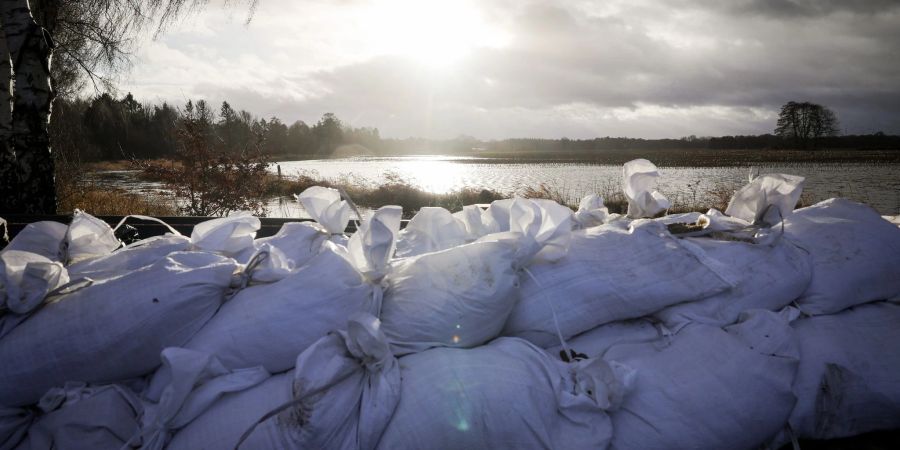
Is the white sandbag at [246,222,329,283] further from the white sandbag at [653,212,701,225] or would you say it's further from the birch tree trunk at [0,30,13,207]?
the birch tree trunk at [0,30,13,207]

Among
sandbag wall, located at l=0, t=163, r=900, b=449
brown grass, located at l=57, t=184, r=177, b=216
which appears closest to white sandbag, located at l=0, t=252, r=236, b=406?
sandbag wall, located at l=0, t=163, r=900, b=449

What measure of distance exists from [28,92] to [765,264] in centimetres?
619

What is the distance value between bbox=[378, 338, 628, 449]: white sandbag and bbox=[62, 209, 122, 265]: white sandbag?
1.42 meters

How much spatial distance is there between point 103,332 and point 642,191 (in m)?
2.03

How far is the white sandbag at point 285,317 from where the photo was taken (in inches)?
58.9

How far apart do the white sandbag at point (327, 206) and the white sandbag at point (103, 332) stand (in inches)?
24.1

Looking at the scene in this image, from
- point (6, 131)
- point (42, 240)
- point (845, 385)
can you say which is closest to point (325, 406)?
point (42, 240)

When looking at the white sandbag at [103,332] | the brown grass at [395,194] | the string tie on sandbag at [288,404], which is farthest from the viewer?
the brown grass at [395,194]

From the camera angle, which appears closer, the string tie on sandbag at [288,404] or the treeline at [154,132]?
the string tie on sandbag at [288,404]

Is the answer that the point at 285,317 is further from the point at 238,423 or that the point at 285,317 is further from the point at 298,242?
the point at 298,242

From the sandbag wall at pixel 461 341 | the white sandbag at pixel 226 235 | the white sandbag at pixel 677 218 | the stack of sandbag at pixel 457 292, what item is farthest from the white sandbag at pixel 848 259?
the white sandbag at pixel 226 235

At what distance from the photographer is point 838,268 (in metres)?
1.89

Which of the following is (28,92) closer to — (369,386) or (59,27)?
(59,27)

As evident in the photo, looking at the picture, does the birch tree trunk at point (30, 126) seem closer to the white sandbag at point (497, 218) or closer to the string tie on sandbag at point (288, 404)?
the white sandbag at point (497, 218)
